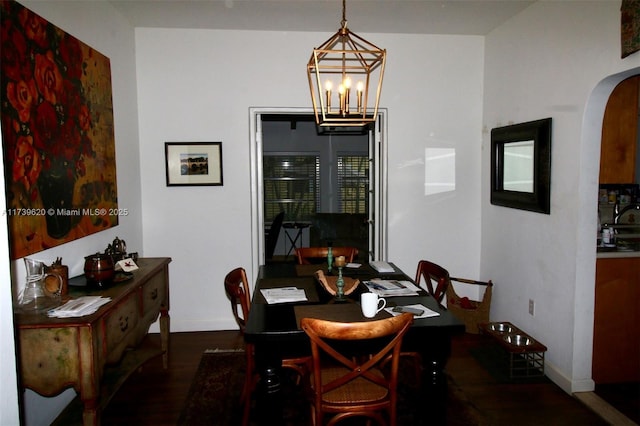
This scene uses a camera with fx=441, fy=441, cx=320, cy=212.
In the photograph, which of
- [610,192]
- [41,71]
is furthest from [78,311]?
[610,192]

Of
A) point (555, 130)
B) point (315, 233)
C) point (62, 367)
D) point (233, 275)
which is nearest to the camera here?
point (62, 367)

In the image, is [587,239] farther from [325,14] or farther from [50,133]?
[50,133]

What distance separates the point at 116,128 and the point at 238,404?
2287 millimetres

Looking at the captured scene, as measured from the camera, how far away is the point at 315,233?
7707 millimetres

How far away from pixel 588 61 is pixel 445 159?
1647 mm

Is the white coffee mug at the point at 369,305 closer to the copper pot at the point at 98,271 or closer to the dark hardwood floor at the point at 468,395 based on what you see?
the dark hardwood floor at the point at 468,395

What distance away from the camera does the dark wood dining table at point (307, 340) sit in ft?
6.68

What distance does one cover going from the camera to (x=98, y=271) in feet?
8.33

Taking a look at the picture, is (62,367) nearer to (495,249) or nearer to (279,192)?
(495,249)

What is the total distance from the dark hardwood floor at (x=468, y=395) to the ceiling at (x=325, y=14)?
280cm

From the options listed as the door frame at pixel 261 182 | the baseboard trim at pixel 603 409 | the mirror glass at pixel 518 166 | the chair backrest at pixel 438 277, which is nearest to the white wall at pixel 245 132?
the door frame at pixel 261 182

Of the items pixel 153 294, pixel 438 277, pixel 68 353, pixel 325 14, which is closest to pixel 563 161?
pixel 438 277

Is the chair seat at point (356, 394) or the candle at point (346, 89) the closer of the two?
the chair seat at point (356, 394)

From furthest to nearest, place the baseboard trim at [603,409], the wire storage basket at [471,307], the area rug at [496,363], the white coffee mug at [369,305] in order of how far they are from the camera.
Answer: the wire storage basket at [471,307] → the area rug at [496,363] → the baseboard trim at [603,409] → the white coffee mug at [369,305]
